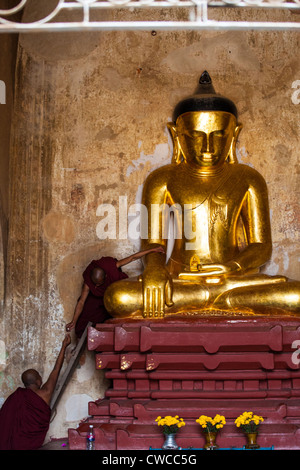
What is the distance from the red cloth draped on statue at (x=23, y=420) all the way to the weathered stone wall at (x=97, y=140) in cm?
86

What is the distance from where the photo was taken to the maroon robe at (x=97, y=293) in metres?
5.23

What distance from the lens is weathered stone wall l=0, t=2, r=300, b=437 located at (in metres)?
5.68

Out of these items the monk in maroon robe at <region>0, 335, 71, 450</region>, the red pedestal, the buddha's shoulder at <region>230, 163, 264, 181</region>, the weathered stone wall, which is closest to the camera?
the red pedestal

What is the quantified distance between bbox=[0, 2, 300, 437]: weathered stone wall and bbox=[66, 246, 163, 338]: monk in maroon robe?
0.35m

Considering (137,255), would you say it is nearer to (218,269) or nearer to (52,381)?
(218,269)

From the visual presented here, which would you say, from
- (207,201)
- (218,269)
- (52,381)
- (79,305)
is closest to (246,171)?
(207,201)

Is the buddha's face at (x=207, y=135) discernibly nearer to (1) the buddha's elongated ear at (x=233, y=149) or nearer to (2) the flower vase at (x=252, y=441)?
(1) the buddha's elongated ear at (x=233, y=149)

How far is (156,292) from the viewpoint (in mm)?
4758

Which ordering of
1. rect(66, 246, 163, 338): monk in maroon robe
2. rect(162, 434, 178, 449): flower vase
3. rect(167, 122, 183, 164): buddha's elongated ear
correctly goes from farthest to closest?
1. rect(167, 122, 183, 164): buddha's elongated ear
2. rect(66, 246, 163, 338): monk in maroon robe
3. rect(162, 434, 178, 449): flower vase

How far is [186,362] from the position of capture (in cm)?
438

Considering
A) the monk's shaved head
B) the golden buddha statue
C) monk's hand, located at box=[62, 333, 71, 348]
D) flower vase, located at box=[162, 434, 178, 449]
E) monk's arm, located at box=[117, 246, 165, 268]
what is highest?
the golden buddha statue

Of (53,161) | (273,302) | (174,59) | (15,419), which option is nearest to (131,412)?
(15,419)

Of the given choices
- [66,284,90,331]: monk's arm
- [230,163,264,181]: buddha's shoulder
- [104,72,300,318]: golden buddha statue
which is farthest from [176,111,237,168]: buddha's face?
[66,284,90,331]: monk's arm

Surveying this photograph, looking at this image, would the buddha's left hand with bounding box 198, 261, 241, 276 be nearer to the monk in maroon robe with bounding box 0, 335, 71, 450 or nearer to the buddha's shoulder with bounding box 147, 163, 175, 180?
the buddha's shoulder with bounding box 147, 163, 175, 180
